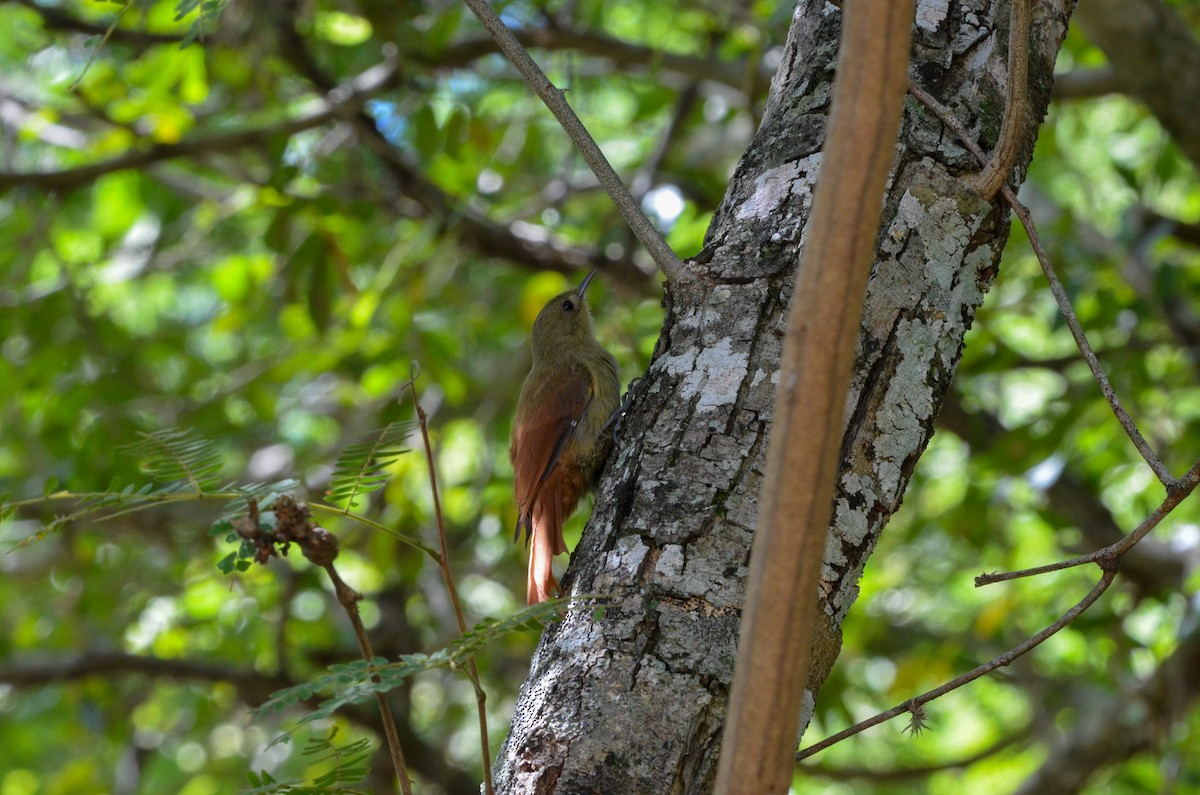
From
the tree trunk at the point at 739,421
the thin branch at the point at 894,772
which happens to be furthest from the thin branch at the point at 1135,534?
the thin branch at the point at 894,772

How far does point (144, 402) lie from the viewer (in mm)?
5016

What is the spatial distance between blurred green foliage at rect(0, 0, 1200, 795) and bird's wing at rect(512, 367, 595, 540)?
467mm

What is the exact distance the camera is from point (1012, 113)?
67.6 inches

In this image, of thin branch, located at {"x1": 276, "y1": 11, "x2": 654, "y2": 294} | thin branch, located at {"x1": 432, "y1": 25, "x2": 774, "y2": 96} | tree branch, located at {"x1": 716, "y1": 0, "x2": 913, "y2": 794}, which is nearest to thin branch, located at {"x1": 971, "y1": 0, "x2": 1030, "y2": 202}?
tree branch, located at {"x1": 716, "y1": 0, "x2": 913, "y2": 794}

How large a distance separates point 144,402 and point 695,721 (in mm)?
4107

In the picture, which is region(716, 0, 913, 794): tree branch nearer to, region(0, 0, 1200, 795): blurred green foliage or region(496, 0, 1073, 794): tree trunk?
region(496, 0, 1073, 794): tree trunk

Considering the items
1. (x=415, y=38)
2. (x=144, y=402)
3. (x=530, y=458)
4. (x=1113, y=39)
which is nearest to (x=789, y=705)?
(x=530, y=458)

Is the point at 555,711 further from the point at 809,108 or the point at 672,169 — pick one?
the point at 672,169

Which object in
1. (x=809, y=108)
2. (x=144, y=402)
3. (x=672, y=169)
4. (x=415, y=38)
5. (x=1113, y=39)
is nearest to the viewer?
(x=809, y=108)

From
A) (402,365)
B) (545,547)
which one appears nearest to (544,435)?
(545,547)

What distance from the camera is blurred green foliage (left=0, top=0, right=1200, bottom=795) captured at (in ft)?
14.8

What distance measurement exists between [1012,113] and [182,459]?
1354 mm

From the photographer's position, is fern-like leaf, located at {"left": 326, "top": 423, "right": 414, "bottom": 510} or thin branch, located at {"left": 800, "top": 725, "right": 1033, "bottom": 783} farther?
thin branch, located at {"left": 800, "top": 725, "right": 1033, "bottom": 783}

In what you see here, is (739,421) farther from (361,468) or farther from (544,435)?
(544,435)
